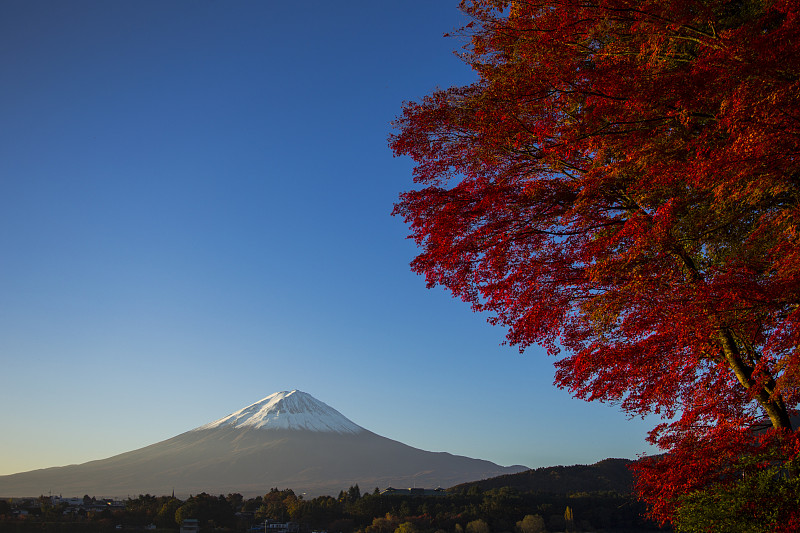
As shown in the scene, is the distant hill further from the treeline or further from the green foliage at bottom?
the green foliage at bottom

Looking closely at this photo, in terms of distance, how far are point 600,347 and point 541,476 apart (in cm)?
9436

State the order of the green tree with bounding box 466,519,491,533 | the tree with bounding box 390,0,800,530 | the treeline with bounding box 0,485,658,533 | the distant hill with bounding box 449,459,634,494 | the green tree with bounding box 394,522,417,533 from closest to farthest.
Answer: the tree with bounding box 390,0,800,530
the green tree with bounding box 394,522,417,533
the green tree with bounding box 466,519,491,533
the treeline with bounding box 0,485,658,533
the distant hill with bounding box 449,459,634,494

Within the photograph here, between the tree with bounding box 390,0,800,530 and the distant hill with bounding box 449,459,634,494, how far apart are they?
79.7m

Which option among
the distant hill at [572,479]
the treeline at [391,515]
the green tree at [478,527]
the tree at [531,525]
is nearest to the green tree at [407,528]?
the treeline at [391,515]

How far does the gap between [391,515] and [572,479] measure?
34605 millimetres

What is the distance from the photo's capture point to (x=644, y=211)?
750 centimetres

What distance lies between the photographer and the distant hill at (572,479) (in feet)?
277

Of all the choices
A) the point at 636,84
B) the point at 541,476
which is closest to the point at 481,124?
the point at 636,84

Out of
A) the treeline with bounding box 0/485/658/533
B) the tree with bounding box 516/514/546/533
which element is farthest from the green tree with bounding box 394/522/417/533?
the tree with bounding box 516/514/546/533

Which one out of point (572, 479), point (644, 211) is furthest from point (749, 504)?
point (572, 479)

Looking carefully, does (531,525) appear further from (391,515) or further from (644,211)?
(644,211)

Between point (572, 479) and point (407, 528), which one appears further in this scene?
point (572, 479)

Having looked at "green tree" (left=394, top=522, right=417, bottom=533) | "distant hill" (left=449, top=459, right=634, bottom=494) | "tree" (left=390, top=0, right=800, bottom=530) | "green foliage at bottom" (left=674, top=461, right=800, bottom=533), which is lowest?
"green tree" (left=394, top=522, right=417, bottom=533)

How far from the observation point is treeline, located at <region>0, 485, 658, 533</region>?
2425 inches
